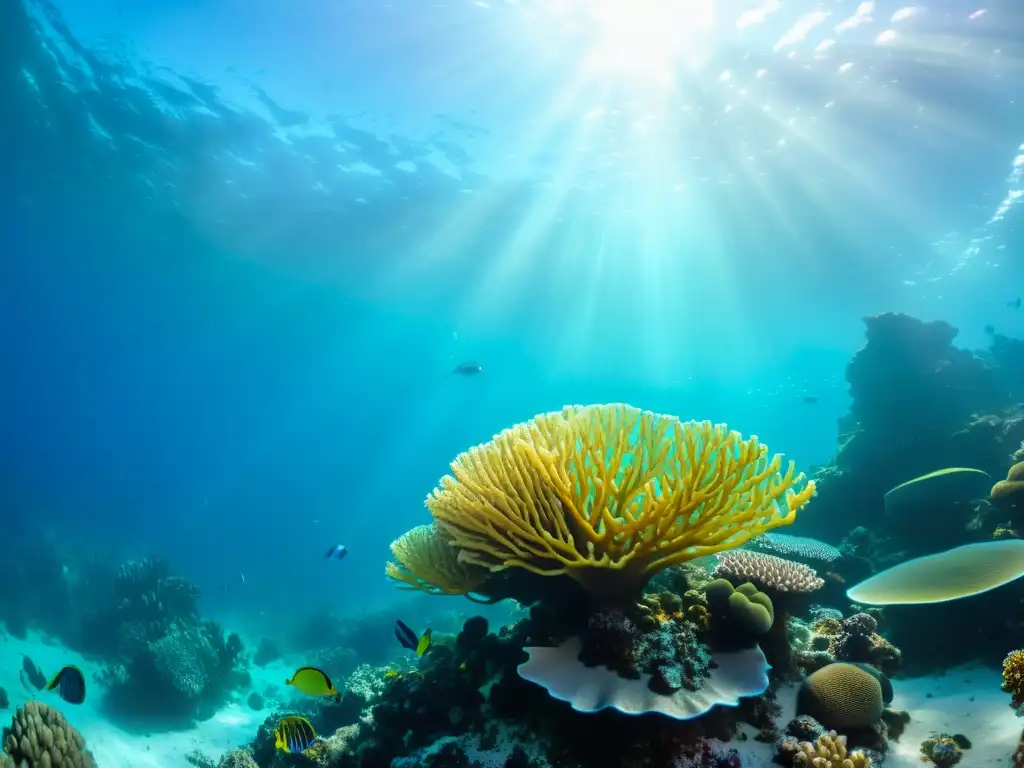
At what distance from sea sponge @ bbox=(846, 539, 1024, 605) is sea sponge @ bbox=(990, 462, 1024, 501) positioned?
2.68 meters

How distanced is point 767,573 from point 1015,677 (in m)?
1.64

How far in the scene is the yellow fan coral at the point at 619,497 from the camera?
3.30m

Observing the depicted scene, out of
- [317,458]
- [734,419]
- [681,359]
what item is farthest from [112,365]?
[734,419]

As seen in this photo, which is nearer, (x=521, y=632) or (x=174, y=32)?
(x=521, y=632)

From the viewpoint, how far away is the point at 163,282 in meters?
39.4

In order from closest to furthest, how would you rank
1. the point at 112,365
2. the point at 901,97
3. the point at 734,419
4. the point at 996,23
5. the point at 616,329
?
the point at 996,23, the point at 901,97, the point at 616,329, the point at 112,365, the point at 734,419

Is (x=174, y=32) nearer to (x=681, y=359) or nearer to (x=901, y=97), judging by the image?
(x=901, y=97)

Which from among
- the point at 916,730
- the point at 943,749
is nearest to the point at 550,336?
the point at 916,730

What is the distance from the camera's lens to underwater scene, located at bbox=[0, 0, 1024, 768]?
365cm

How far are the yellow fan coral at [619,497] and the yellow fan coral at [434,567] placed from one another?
575 millimetres

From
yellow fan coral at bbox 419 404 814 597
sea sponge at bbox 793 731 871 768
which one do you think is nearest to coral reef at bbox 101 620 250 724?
yellow fan coral at bbox 419 404 814 597

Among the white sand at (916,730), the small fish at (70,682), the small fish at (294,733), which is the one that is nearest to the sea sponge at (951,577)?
the white sand at (916,730)

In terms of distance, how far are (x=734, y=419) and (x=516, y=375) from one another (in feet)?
231

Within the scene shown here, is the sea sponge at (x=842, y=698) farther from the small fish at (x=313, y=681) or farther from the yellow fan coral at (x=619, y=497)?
the small fish at (x=313, y=681)
